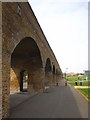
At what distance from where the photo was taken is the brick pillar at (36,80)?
63.4ft

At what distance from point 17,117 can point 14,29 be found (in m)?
4.41

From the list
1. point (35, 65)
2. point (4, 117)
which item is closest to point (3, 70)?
point (4, 117)

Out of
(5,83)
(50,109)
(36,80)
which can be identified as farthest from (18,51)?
(5,83)

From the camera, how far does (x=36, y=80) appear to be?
63.9ft

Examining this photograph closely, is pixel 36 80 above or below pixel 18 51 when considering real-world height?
below

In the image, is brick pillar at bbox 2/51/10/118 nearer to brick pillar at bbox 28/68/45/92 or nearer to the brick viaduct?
the brick viaduct

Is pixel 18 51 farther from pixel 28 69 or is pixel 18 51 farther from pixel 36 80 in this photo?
pixel 36 80

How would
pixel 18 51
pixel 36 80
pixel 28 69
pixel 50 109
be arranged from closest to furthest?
pixel 50 109
pixel 18 51
pixel 36 80
pixel 28 69

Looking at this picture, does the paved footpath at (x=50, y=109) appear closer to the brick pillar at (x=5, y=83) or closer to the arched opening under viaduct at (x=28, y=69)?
the brick pillar at (x=5, y=83)

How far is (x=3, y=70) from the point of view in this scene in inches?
299

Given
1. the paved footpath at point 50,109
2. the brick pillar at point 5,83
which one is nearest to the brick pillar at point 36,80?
the paved footpath at point 50,109

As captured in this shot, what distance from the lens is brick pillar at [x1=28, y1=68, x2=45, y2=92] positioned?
19328 mm

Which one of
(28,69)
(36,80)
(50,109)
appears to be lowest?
(50,109)

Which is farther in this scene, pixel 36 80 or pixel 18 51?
pixel 36 80
